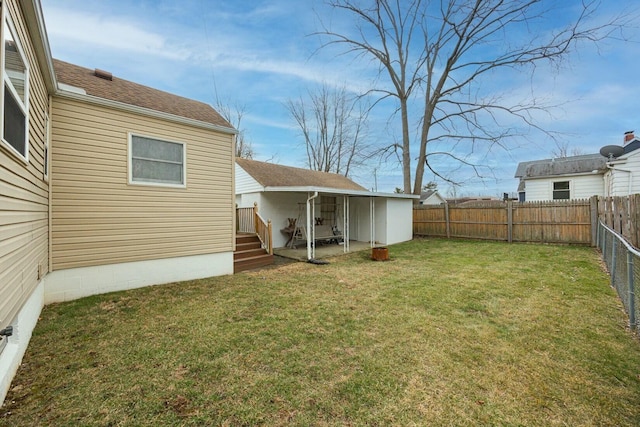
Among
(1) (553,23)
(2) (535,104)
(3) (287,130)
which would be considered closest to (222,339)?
(2) (535,104)

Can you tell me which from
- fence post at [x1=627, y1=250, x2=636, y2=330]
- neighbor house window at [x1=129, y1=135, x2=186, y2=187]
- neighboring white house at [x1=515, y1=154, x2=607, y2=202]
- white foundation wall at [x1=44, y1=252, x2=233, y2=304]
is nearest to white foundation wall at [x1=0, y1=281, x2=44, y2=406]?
white foundation wall at [x1=44, y1=252, x2=233, y2=304]

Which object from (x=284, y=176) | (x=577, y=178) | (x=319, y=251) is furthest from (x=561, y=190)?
(x=284, y=176)

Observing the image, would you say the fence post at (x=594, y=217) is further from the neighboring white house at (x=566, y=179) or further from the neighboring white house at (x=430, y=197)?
the neighboring white house at (x=430, y=197)

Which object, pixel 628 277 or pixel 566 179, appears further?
pixel 566 179

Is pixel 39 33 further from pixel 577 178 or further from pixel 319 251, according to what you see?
pixel 577 178

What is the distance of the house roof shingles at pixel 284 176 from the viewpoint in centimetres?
1130

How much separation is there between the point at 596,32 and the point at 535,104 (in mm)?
3244

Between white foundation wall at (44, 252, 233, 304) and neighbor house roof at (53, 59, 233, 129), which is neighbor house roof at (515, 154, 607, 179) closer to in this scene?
neighbor house roof at (53, 59, 233, 129)

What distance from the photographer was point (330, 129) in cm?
2412

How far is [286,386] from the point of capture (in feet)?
8.21

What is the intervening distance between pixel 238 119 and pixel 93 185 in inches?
752

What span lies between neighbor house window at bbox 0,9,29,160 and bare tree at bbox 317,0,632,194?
15323 mm

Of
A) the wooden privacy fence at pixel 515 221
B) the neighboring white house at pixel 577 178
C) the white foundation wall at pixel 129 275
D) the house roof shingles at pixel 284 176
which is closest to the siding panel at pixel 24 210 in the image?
the white foundation wall at pixel 129 275

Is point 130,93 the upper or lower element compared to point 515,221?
upper
